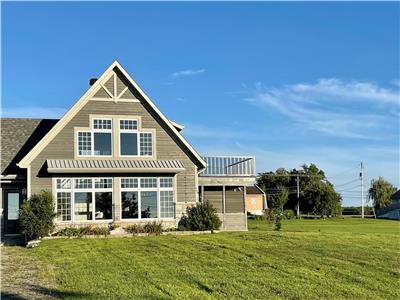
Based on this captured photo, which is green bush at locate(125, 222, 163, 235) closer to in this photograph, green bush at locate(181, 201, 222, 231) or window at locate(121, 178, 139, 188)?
green bush at locate(181, 201, 222, 231)

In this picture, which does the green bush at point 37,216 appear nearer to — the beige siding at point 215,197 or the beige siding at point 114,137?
the beige siding at point 114,137

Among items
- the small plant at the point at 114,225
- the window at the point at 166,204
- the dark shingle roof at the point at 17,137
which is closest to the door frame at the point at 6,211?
the dark shingle roof at the point at 17,137

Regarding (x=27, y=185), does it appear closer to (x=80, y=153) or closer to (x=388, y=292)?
(x=80, y=153)

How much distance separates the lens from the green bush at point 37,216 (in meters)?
22.0

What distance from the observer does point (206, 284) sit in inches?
405

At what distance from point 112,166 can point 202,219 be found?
16.1 feet

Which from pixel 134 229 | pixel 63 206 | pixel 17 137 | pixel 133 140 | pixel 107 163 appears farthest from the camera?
pixel 17 137

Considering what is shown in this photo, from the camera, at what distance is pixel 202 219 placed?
25.6 metres

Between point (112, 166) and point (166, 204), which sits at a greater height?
point (112, 166)

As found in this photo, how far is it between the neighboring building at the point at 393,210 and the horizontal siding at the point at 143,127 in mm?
64336

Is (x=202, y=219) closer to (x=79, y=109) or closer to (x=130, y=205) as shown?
(x=130, y=205)

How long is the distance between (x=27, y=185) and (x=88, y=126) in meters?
3.89

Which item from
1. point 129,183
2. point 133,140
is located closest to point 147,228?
point 129,183

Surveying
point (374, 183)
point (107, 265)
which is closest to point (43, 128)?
point (107, 265)
